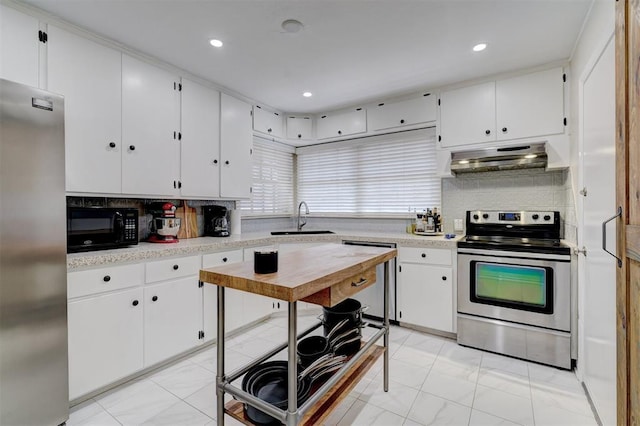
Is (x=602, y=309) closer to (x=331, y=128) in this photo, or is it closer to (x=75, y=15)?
(x=331, y=128)

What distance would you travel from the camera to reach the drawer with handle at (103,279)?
181 centimetres

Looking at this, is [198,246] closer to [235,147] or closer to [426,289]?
[235,147]

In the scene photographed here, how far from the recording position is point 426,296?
9.59ft

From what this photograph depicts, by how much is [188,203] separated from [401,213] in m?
2.47

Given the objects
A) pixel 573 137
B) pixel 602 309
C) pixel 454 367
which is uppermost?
pixel 573 137

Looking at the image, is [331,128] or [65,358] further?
[331,128]

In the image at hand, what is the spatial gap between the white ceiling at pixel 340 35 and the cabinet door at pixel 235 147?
291 millimetres

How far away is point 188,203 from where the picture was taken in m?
3.15

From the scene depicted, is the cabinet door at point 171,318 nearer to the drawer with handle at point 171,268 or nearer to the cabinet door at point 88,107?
the drawer with handle at point 171,268

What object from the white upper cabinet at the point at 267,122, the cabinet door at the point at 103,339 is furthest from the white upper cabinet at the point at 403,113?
the cabinet door at the point at 103,339

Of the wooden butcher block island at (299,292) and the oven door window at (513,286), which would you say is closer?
the wooden butcher block island at (299,292)

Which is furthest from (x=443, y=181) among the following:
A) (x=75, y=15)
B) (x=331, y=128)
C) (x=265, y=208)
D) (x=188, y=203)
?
(x=75, y=15)

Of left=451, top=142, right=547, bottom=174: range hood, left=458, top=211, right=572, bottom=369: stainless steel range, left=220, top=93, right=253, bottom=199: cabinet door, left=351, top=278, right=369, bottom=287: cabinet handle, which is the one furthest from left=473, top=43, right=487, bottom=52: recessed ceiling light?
left=220, top=93, right=253, bottom=199: cabinet door

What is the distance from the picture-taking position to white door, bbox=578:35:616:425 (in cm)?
150
